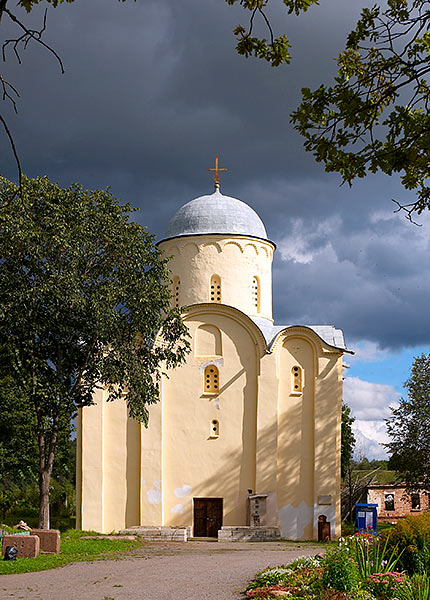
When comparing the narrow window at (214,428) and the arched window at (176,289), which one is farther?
the arched window at (176,289)

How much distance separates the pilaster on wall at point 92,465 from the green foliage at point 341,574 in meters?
15.7

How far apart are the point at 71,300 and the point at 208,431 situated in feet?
30.6

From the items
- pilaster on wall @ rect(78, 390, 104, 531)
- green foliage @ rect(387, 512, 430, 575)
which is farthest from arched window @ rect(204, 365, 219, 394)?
green foliage @ rect(387, 512, 430, 575)

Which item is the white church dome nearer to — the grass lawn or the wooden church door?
the wooden church door

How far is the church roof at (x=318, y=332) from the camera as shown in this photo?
2653 cm

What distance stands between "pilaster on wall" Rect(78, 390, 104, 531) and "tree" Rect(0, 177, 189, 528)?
452 cm

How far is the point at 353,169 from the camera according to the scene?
6297 millimetres

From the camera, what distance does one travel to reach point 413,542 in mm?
11875

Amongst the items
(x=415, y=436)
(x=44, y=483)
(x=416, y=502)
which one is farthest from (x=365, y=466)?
(x=44, y=483)

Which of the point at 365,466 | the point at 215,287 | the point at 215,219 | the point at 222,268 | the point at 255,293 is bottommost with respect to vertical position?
the point at 365,466

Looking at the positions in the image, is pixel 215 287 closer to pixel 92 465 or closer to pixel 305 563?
pixel 92 465

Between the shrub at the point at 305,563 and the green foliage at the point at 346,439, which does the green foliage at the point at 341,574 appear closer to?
the shrub at the point at 305,563

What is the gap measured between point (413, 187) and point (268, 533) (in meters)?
18.8

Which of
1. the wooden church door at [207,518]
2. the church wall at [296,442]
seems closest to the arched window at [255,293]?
the church wall at [296,442]
